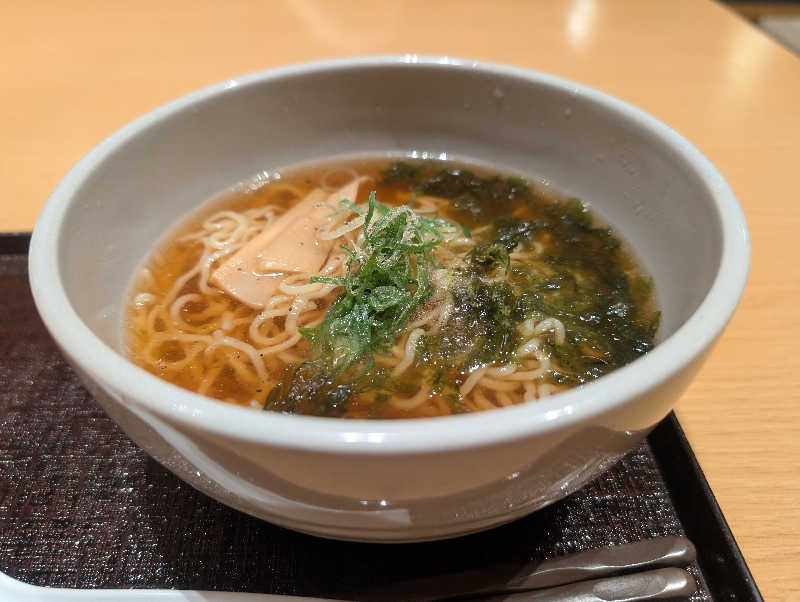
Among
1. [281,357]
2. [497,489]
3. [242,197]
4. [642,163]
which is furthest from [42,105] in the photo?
[497,489]

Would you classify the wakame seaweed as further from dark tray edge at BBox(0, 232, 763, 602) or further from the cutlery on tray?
the cutlery on tray

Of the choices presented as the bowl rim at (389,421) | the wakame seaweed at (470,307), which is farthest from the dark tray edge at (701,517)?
the bowl rim at (389,421)

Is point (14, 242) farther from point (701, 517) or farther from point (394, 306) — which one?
point (701, 517)

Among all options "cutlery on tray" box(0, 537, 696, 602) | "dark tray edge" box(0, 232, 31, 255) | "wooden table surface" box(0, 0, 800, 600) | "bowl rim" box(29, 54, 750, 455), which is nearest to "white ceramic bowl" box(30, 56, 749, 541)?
"bowl rim" box(29, 54, 750, 455)

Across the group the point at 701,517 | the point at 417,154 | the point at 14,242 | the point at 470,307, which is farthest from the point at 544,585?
the point at 14,242

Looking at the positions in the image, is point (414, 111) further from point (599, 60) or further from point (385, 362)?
point (599, 60)

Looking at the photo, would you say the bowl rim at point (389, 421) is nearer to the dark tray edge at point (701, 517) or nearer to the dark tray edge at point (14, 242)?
the dark tray edge at point (701, 517)
